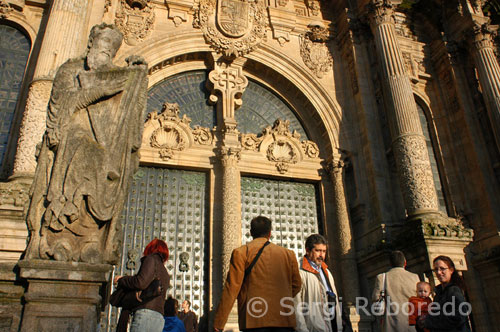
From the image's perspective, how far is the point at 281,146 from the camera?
12047 millimetres

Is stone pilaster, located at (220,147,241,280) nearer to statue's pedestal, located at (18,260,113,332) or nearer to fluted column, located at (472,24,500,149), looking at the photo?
statue's pedestal, located at (18,260,113,332)

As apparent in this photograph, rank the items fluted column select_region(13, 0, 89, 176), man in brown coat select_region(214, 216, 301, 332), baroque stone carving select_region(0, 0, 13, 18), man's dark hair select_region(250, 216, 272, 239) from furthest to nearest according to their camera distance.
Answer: baroque stone carving select_region(0, 0, 13, 18) → fluted column select_region(13, 0, 89, 176) → man's dark hair select_region(250, 216, 272, 239) → man in brown coat select_region(214, 216, 301, 332)

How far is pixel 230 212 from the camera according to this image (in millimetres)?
10031

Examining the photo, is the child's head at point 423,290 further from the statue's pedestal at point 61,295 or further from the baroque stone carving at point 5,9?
the baroque stone carving at point 5,9

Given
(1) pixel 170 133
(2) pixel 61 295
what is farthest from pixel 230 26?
(2) pixel 61 295

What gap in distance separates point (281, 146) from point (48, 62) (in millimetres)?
6509

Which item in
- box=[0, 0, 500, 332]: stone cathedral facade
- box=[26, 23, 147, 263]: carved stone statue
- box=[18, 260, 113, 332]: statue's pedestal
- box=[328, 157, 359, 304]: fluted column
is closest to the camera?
box=[18, 260, 113, 332]: statue's pedestal

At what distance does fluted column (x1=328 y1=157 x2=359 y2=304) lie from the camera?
10227 millimetres

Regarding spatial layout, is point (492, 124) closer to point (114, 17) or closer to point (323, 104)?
point (323, 104)

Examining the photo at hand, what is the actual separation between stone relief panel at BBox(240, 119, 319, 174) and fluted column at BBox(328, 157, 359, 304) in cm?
91

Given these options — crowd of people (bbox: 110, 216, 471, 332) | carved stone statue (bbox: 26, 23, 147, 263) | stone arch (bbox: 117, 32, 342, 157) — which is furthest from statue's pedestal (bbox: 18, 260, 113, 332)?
stone arch (bbox: 117, 32, 342, 157)

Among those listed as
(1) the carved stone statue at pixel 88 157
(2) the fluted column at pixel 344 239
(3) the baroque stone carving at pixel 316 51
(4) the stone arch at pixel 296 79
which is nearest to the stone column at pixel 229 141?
(4) the stone arch at pixel 296 79

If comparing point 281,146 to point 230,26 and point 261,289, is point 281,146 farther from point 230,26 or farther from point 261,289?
point 261,289

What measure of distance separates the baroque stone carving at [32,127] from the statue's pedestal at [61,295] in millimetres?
4352
